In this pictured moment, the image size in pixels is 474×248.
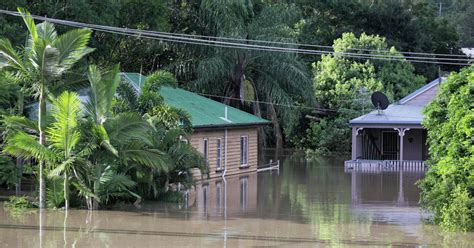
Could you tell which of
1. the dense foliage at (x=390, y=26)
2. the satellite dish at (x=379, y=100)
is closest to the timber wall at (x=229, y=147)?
the satellite dish at (x=379, y=100)

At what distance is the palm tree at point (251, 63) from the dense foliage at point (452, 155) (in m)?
20.8

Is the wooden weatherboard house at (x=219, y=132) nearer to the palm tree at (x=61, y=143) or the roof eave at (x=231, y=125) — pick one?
the roof eave at (x=231, y=125)

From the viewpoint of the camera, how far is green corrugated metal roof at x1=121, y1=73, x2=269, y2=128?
33.7m

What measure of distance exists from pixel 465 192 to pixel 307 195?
937 centimetres

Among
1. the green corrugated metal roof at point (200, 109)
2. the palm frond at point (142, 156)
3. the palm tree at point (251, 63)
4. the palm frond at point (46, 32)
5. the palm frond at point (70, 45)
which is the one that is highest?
the palm tree at point (251, 63)

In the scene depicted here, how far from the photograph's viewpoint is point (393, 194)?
30.6m

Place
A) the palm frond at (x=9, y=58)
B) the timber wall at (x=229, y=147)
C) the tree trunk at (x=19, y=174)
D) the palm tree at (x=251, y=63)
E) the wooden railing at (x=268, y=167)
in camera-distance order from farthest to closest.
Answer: the palm tree at (x=251, y=63) < the wooden railing at (x=268, y=167) < the timber wall at (x=229, y=147) < the tree trunk at (x=19, y=174) < the palm frond at (x=9, y=58)

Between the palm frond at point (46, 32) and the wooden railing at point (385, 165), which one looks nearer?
the palm frond at point (46, 32)

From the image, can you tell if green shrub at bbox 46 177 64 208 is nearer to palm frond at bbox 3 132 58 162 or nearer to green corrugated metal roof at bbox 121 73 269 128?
palm frond at bbox 3 132 58 162

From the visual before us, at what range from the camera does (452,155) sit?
71.4 feet

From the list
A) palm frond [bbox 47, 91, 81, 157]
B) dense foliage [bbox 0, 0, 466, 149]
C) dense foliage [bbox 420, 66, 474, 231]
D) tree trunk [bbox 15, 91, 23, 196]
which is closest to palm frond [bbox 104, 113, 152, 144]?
palm frond [bbox 47, 91, 81, 157]

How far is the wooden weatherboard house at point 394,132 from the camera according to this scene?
44219 mm

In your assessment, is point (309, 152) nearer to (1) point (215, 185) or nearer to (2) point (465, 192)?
(1) point (215, 185)

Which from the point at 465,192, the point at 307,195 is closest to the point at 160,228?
the point at 465,192
